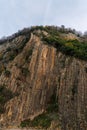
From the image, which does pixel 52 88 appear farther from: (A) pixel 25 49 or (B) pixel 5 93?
(A) pixel 25 49

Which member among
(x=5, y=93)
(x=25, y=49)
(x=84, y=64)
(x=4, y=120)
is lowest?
(x=4, y=120)

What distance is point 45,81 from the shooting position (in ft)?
162

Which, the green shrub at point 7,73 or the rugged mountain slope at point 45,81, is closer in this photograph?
the rugged mountain slope at point 45,81

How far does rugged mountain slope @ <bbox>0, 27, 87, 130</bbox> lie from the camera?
1743 inches

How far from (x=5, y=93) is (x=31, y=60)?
6551mm

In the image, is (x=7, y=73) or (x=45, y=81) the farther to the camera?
(x=7, y=73)

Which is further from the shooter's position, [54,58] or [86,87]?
[54,58]

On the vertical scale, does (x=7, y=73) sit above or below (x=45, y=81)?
above

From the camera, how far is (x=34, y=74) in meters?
50.8

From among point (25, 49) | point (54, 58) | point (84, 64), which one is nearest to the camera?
point (84, 64)

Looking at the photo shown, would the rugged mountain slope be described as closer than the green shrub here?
Yes

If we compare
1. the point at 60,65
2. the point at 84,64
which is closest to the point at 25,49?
the point at 60,65

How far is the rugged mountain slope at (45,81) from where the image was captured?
44281 mm

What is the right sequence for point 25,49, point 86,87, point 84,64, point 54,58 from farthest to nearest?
point 25,49
point 54,58
point 84,64
point 86,87
